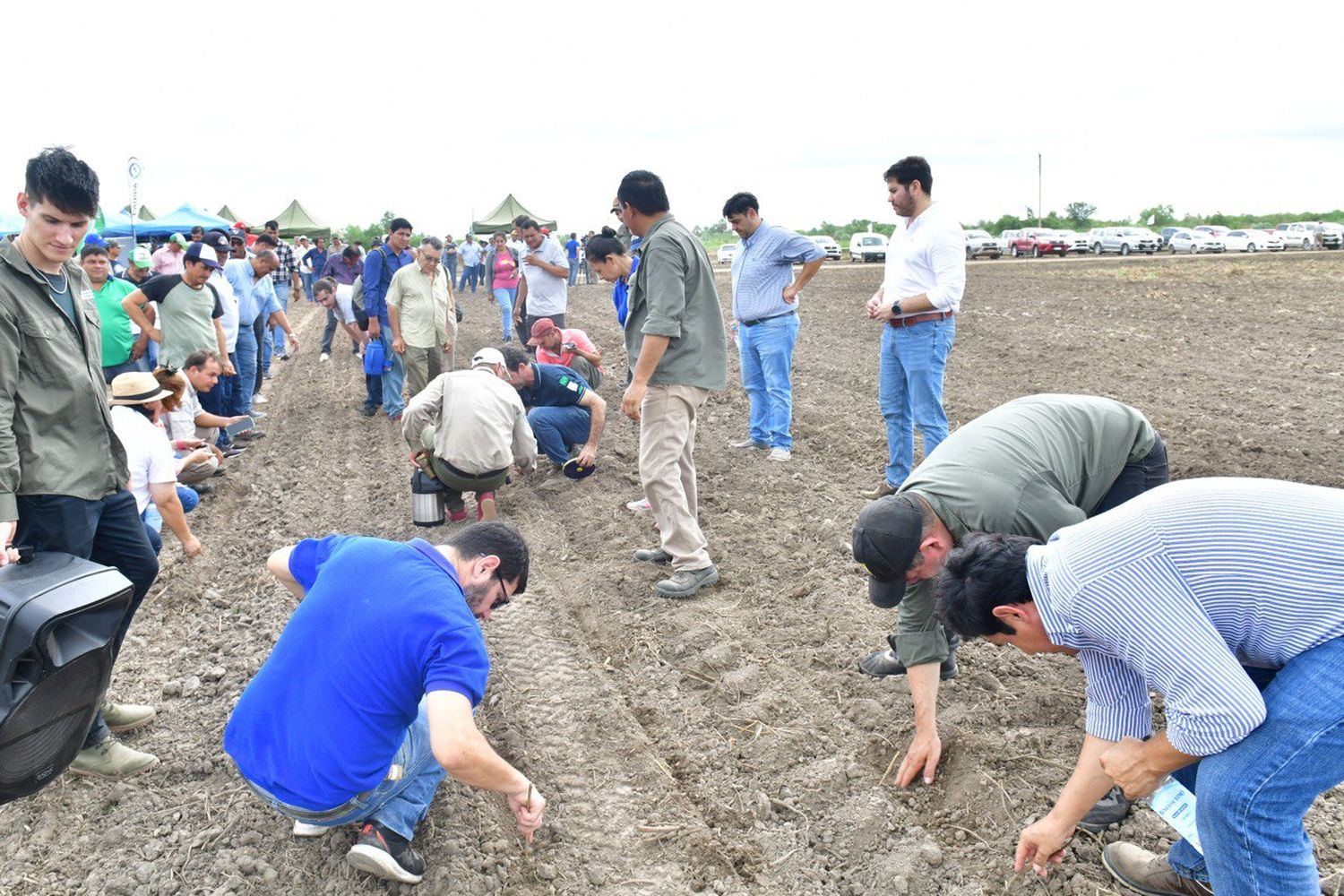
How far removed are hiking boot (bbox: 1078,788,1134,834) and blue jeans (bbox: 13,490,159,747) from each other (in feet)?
10.0

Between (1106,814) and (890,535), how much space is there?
3.81 ft

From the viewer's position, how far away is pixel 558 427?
6715mm

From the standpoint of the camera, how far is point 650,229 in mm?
4605

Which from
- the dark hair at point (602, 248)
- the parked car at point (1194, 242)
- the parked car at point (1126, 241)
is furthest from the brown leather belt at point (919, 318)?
the parked car at point (1126, 241)

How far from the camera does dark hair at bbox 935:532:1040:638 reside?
7.07 ft

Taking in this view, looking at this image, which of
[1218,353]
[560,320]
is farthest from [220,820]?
[1218,353]

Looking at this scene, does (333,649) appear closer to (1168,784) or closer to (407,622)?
(407,622)

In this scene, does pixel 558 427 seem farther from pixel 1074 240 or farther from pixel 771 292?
pixel 1074 240

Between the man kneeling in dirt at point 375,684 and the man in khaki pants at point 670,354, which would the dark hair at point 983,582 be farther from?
the man in khaki pants at point 670,354

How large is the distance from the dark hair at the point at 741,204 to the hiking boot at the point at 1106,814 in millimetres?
4946

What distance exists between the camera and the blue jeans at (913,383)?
5.36 m

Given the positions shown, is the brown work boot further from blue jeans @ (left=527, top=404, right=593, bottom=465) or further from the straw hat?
the straw hat

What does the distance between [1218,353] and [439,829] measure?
1081 centimetres

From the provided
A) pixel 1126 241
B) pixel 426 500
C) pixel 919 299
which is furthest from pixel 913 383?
pixel 1126 241
